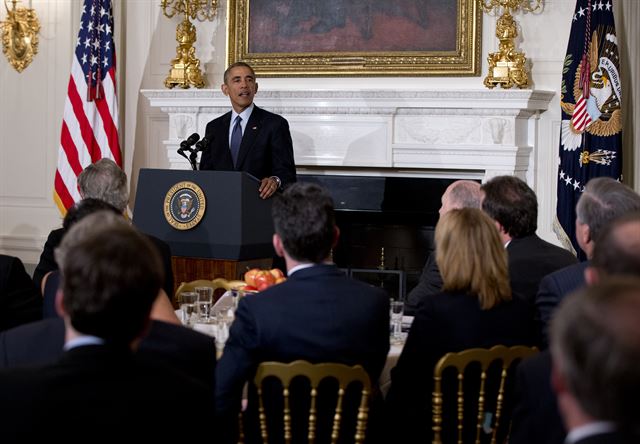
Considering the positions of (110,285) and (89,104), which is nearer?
(110,285)

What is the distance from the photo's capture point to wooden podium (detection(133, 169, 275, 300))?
208 inches

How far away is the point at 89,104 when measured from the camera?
7590 mm

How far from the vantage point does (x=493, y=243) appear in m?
3.01

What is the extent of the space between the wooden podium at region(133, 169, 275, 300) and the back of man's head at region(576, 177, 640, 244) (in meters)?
2.35

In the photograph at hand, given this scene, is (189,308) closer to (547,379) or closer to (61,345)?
(61,345)

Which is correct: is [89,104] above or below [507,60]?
below

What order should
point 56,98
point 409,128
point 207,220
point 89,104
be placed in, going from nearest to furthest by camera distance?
point 207,220
point 409,128
point 89,104
point 56,98

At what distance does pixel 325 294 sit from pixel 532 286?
128 centimetres

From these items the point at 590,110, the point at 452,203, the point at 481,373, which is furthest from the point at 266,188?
the point at 481,373

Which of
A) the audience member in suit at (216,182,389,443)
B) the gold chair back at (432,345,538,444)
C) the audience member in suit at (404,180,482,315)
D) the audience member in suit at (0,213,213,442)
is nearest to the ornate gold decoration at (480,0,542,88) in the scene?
the audience member in suit at (404,180,482,315)

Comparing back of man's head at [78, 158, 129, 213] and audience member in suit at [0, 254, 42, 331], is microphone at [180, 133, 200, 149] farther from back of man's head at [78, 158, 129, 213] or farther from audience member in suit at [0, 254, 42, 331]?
audience member in suit at [0, 254, 42, 331]

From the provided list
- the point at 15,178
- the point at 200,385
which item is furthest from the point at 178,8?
the point at 200,385

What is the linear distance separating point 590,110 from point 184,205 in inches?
117

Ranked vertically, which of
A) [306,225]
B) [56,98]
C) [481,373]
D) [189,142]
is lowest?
[481,373]
